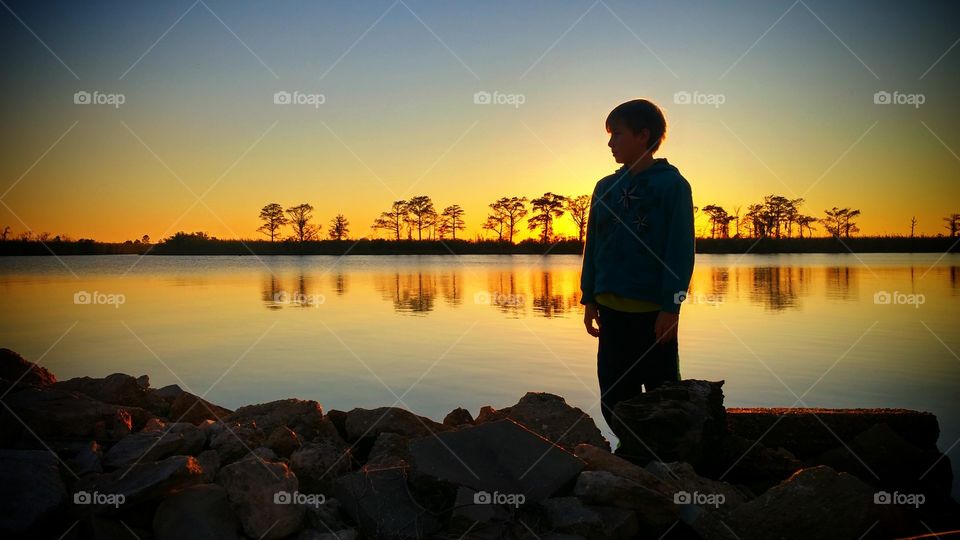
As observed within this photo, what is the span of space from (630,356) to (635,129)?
1377mm

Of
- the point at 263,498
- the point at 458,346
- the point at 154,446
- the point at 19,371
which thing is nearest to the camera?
the point at 263,498

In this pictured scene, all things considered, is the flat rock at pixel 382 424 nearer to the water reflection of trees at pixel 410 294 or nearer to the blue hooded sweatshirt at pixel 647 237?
the blue hooded sweatshirt at pixel 647 237

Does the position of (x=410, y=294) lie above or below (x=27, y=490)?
above

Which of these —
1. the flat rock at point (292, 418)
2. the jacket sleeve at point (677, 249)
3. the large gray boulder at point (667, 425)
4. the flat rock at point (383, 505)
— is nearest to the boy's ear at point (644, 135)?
the jacket sleeve at point (677, 249)

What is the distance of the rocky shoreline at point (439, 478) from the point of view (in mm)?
3025

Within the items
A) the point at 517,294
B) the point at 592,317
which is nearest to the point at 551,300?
the point at 517,294

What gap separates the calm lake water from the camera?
22.7 ft

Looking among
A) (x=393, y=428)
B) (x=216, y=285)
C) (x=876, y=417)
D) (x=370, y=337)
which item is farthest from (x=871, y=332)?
(x=216, y=285)

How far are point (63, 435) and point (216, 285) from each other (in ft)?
54.1

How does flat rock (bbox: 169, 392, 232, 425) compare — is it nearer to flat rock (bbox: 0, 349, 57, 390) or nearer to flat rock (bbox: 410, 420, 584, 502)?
flat rock (bbox: 0, 349, 57, 390)

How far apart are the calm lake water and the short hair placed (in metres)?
2.65

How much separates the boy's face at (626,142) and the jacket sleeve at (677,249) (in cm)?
32

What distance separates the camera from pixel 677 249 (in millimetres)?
3768

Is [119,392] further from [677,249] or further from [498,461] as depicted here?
[677,249]
